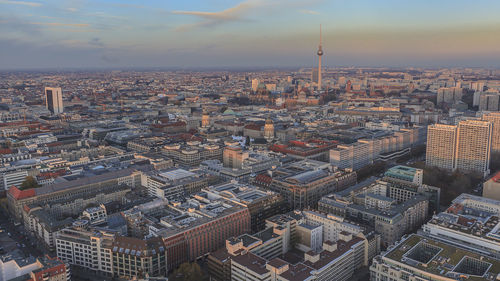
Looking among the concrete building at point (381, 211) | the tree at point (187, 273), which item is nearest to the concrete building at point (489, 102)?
the concrete building at point (381, 211)

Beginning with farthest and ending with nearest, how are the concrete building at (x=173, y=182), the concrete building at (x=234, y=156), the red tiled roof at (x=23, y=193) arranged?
1. the concrete building at (x=234, y=156)
2. the concrete building at (x=173, y=182)
3. the red tiled roof at (x=23, y=193)

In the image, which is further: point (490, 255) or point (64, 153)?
point (64, 153)

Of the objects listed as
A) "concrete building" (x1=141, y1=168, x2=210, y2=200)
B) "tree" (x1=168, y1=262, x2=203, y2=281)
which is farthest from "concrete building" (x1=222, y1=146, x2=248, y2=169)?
"tree" (x1=168, y1=262, x2=203, y2=281)

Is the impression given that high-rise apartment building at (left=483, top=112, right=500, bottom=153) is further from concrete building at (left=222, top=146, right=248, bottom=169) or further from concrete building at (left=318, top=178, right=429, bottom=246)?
concrete building at (left=222, top=146, right=248, bottom=169)

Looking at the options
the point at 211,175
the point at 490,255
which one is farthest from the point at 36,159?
the point at 490,255

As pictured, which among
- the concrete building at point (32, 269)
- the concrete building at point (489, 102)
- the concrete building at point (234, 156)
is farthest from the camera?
the concrete building at point (489, 102)

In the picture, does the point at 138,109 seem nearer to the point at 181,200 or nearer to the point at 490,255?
the point at 181,200

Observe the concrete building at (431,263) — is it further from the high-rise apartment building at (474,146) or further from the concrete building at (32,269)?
the high-rise apartment building at (474,146)
